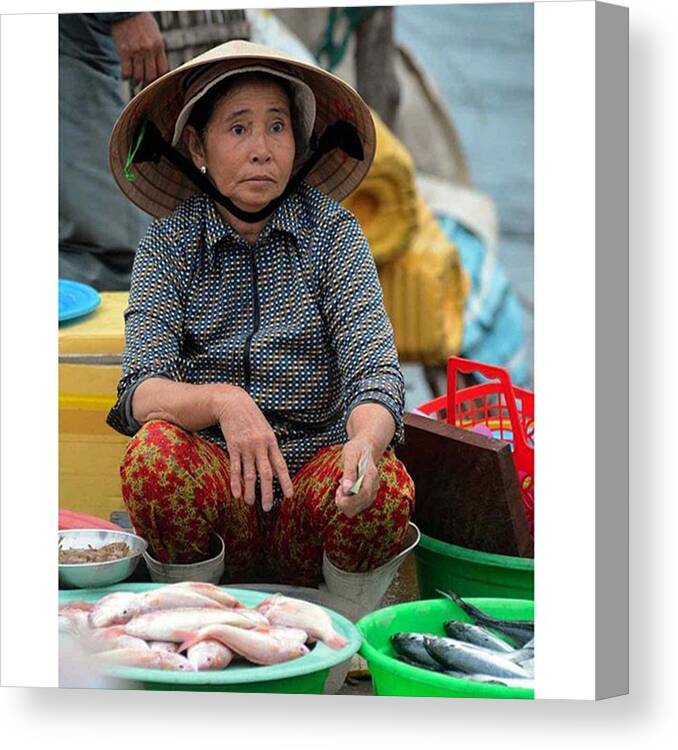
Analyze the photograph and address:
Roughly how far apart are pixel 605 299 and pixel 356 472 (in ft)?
2.42

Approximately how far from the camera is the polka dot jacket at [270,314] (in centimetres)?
462

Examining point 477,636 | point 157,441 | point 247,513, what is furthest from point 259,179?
point 477,636

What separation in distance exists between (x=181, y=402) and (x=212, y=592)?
50 cm

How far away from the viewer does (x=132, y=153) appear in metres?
4.73

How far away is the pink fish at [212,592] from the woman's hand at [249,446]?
289 mm

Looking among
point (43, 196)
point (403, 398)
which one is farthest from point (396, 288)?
point (43, 196)

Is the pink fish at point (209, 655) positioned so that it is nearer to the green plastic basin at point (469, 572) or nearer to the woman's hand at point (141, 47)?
the green plastic basin at point (469, 572)

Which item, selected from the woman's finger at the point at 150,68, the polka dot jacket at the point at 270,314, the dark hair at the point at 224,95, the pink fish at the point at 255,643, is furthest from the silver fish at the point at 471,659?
the woman's finger at the point at 150,68

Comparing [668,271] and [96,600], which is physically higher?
[668,271]

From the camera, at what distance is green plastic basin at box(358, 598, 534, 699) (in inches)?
176

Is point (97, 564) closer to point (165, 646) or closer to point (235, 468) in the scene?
point (165, 646)

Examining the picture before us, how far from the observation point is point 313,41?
4.73 m

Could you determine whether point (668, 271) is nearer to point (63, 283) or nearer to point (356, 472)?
point (356, 472)

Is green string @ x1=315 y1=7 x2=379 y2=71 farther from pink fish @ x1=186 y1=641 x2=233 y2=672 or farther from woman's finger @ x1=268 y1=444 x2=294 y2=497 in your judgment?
pink fish @ x1=186 y1=641 x2=233 y2=672
